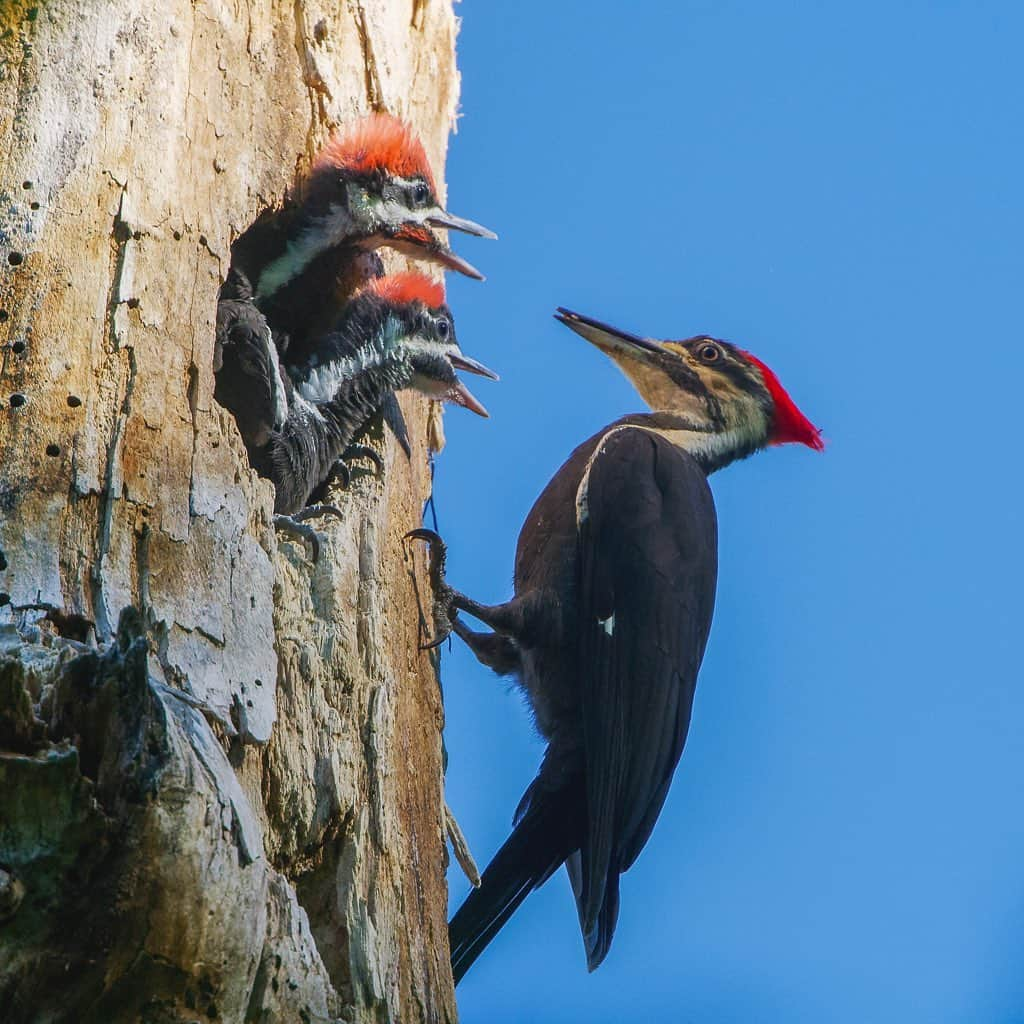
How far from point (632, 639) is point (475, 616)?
44cm

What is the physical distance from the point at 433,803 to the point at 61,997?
1.32 metres

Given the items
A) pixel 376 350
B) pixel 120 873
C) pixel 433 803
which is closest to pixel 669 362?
pixel 376 350

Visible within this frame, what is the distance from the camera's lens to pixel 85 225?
8.65 ft

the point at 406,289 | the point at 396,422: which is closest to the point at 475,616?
the point at 396,422

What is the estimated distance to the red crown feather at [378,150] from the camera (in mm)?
3553

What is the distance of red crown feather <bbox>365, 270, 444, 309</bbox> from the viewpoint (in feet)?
12.6

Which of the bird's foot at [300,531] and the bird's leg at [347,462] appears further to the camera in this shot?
the bird's leg at [347,462]

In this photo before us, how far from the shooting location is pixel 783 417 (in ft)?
17.6

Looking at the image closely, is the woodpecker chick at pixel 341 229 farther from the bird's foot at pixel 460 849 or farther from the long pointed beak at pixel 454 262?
→ the bird's foot at pixel 460 849

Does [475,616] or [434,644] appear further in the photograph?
[475,616]

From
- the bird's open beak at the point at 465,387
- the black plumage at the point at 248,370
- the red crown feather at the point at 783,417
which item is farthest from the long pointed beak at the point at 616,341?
the black plumage at the point at 248,370

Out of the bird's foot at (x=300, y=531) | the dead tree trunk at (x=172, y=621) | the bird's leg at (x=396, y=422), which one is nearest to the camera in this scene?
the dead tree trunk at (x=172, y=621)

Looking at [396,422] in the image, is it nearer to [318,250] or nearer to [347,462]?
[347,462]

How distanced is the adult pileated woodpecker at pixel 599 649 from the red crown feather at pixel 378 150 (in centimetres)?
90
